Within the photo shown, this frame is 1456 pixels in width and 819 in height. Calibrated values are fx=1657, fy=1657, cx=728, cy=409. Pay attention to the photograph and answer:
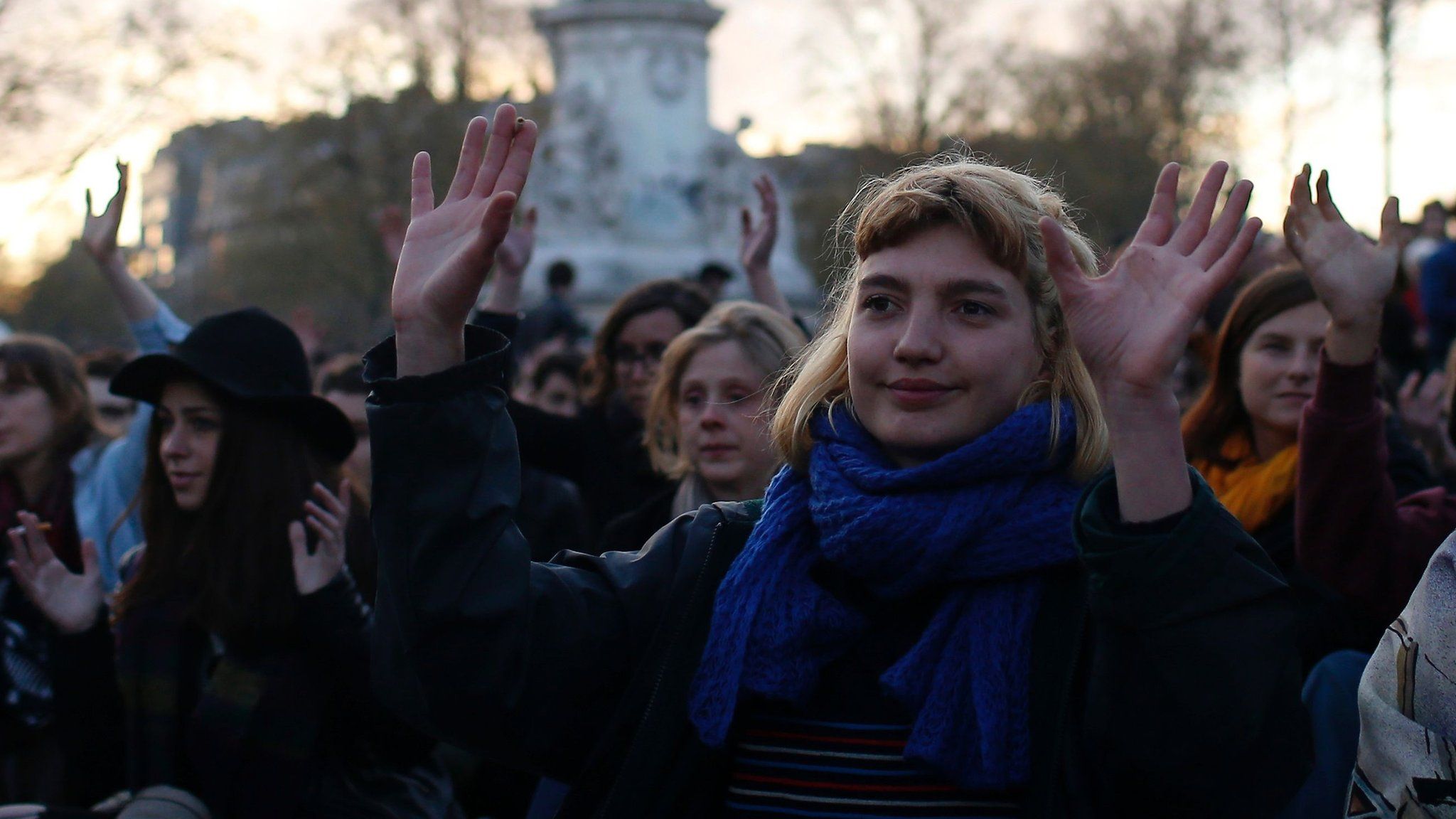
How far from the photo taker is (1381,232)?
3.69 m

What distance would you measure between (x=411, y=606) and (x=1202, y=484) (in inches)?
44.4

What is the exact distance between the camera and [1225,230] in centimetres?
236

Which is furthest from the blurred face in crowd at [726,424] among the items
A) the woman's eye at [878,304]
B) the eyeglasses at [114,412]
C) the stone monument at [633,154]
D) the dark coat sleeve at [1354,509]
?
the stone monument at [633,154]

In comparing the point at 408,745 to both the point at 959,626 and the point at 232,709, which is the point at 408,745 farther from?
the point at 959,626

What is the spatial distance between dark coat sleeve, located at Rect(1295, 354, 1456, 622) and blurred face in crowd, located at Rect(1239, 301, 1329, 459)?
661 mm

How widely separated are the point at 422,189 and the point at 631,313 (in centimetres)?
372

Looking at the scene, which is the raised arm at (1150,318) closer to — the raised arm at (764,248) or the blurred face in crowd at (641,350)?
the raised arm at (764,248)

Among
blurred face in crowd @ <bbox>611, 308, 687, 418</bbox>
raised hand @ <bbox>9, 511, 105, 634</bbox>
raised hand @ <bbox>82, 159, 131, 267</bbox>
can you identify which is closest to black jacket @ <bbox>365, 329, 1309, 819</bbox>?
raised hand @ <bbox>9, 511, 105, 634</bbox>

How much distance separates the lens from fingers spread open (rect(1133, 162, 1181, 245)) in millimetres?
2396

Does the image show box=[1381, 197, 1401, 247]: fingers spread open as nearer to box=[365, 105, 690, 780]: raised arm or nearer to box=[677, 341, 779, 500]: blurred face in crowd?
box=[677, 341, 779, 500]: blurred face in crowd

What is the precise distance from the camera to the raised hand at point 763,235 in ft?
19.9

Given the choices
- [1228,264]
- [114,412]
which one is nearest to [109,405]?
[114,412]

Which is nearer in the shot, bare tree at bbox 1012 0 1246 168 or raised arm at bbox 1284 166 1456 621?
raised arm at bbox 1284 166 1456 621

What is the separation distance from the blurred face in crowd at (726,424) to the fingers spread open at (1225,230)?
92.2 inches
